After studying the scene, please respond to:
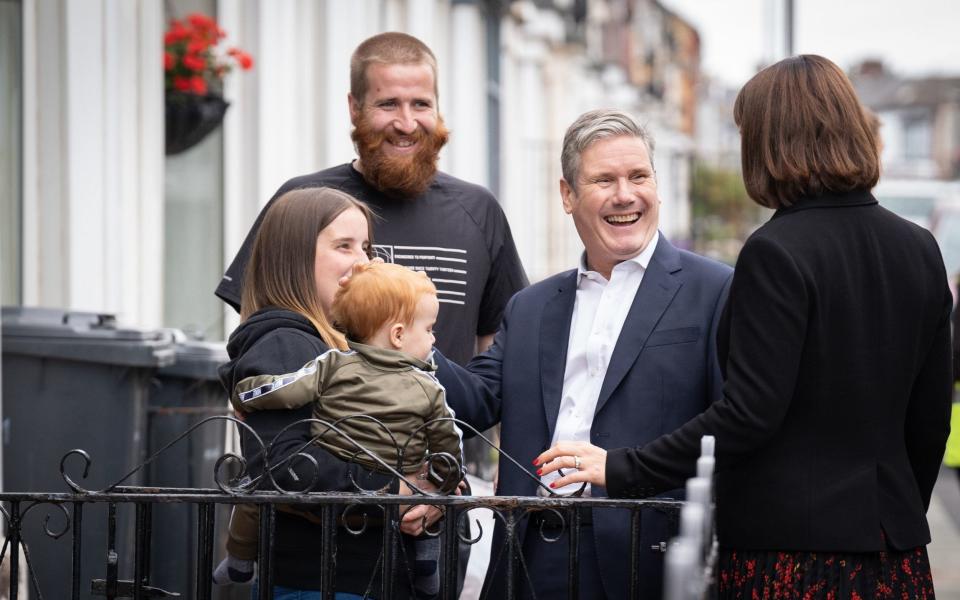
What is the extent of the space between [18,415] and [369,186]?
65.3 inches

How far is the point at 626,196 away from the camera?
327 centimetres

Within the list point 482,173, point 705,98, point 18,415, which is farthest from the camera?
point 705,98

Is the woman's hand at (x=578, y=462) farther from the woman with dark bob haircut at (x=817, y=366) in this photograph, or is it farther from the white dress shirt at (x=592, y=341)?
the white dress shirt at (x=592, y=341)

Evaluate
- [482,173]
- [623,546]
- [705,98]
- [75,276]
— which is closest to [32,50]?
[75,276]

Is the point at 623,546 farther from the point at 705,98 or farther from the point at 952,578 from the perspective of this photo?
the point at 705,98

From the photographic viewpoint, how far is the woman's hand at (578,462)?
9.55ft

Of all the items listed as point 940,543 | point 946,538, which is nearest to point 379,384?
point 940,543

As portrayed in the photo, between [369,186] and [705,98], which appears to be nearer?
[369,186]

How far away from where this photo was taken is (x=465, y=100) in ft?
42.2

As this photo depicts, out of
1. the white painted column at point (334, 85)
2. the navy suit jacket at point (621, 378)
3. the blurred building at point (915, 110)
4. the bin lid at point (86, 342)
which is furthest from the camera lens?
the blurred building at point (915, 110)

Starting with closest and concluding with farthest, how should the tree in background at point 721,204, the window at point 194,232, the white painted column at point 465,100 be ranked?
1. the window at point 194,232
2. the white painted column at point 465,100
3. the tree in background at point 721,204

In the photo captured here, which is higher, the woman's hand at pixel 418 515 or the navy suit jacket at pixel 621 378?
the navy suit jacket at pixel 621 378

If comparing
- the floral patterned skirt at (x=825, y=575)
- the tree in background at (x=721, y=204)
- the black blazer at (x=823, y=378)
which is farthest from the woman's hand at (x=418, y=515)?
the tree in background at (x=721, y=204)

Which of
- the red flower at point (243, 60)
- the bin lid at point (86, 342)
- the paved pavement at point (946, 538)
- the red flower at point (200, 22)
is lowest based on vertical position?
the paved pavement at point (946, 538)
